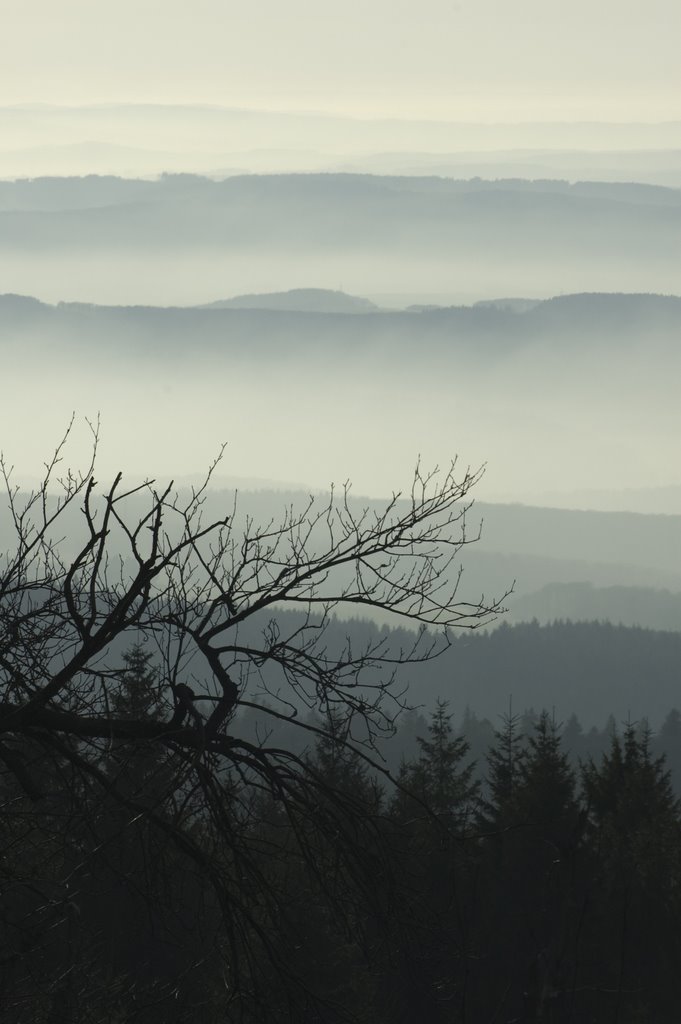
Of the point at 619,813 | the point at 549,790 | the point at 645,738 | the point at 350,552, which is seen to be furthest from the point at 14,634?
the point at 645,738

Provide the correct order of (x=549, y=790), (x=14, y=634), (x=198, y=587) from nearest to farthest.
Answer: (x=14, y=634) → (x=198, y=587) → (x=549, y=790)

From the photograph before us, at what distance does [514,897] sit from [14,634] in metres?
33.9

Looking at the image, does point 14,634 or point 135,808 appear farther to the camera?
point 14,634

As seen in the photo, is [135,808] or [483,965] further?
[483,965]

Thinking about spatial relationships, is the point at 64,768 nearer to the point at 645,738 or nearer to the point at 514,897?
the point at 514,897

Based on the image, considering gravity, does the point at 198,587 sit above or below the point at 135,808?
above

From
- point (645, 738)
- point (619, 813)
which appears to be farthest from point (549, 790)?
point (645, 738)

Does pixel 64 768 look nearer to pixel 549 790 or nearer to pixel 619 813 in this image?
pixel 549 790

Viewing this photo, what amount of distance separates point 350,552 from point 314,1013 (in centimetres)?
286

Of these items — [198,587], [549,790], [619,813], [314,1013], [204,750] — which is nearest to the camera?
[204,750]

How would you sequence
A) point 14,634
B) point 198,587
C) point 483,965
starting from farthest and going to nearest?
point 483,965 → point 198,587 → point 14,634

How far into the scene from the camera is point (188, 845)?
26.3ft

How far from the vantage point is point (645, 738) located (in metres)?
51.4

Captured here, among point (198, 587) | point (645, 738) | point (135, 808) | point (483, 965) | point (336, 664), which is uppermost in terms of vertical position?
point (645, 738)
